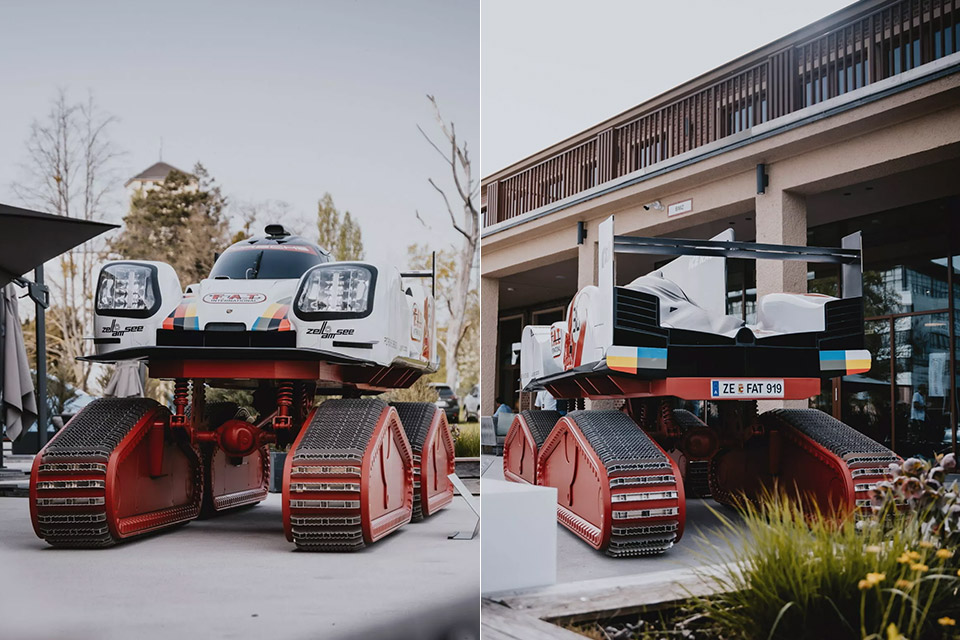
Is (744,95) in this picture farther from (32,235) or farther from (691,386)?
(32,235)

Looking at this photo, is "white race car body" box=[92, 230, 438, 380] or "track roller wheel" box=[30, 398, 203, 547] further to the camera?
"white race car body" box=[92, 230, 438, 380]

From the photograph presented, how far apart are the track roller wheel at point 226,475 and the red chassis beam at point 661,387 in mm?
2262

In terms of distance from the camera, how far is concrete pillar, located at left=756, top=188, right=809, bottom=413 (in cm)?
748

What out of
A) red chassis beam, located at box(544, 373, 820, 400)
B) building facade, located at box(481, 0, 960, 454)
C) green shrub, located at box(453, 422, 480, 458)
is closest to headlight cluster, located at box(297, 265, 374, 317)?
red chassis beam, located at box(544, 373, 820, 400)

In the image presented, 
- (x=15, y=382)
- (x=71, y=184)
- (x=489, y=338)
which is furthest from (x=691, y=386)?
(x=71, y=184)

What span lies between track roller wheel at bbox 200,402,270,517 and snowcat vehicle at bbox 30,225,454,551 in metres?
0.36

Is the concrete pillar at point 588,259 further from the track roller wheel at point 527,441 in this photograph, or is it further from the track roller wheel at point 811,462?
the track roller wheel at point 811,462

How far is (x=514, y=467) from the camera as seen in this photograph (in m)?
6.97

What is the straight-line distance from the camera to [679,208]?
8938 millimetres

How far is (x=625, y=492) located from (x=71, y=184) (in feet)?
22.8

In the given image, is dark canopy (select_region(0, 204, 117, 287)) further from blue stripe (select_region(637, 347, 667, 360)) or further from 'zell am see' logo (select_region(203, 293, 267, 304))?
blue stripe (select_region(637, 347, 667, 360))

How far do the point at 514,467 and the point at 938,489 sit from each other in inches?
175

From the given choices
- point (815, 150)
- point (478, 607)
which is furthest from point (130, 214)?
point (478, 607)

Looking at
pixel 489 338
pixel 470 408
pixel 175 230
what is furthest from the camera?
pixel 175 230
